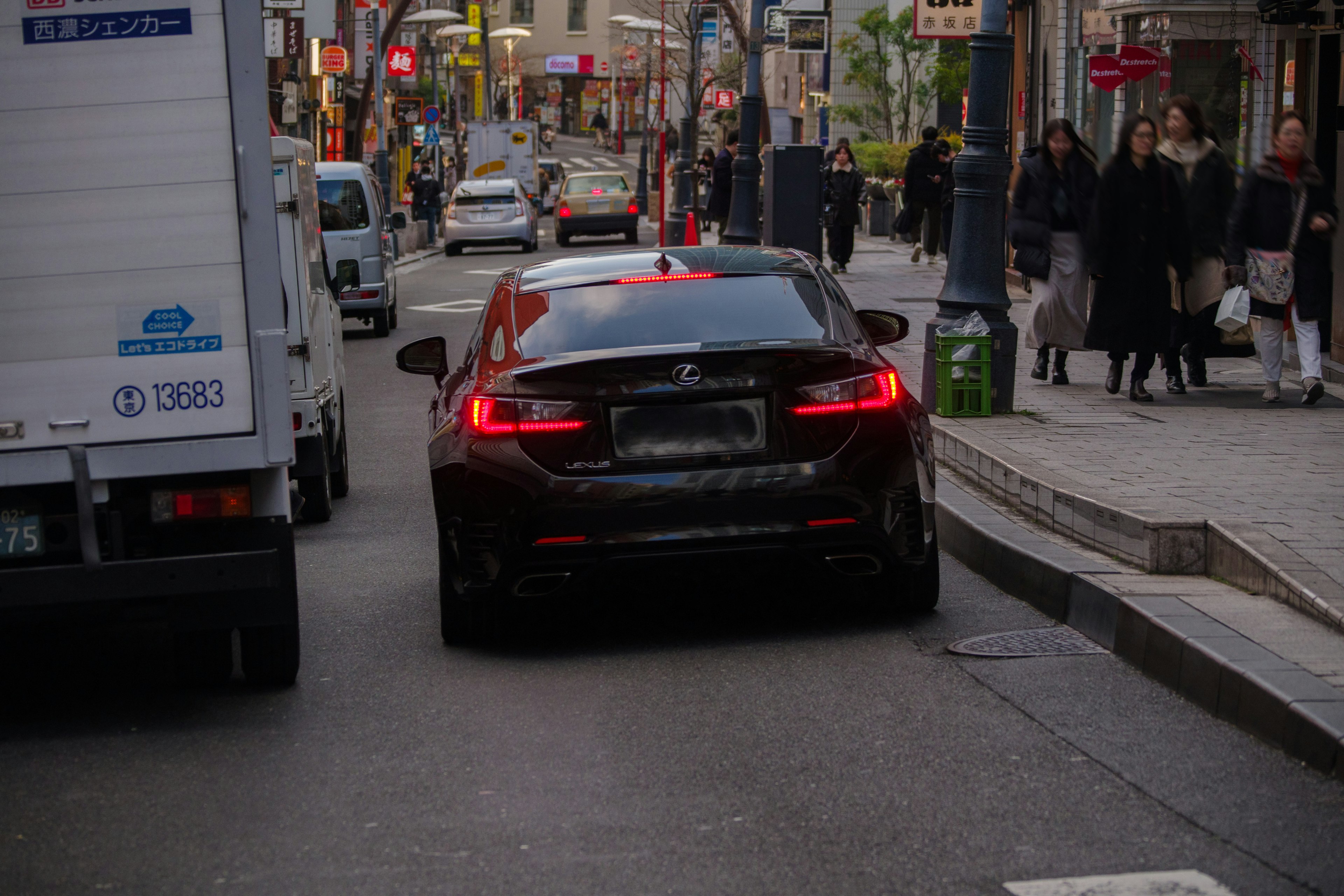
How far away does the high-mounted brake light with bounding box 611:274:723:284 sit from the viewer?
708 cm

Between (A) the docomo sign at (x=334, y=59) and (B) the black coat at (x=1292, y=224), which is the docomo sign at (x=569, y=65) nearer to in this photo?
(A) the docomo sign at (x=334, y=59)

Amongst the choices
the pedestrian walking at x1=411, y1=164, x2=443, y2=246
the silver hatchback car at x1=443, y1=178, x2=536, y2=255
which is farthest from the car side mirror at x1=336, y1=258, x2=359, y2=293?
the pedestrian walking at x1=411, y1=164, x2=443, y2=246

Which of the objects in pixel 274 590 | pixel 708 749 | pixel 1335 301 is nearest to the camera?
pixel 708 749

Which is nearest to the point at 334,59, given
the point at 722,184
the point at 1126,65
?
the point at 722,184

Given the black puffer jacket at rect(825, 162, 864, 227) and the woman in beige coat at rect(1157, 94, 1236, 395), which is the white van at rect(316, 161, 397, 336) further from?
the woman in beige coat at rect(1157, 94, 1236, 395)

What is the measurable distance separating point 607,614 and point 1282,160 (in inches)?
236

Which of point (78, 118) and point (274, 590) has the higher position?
point (78, 118)

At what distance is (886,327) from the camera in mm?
8086

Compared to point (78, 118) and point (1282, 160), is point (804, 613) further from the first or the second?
point (1282, 160)

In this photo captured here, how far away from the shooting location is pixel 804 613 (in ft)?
23.6

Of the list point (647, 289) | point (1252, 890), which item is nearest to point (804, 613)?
point (647, 289)

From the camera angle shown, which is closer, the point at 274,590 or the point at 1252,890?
the point at 1252,890

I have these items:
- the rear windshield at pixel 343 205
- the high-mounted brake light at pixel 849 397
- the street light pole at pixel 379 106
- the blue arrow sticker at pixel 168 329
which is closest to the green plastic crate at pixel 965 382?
the high-mounted brake light at pixel 849 397

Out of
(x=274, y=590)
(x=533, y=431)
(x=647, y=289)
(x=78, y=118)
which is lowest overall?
(x=274, y=590)
